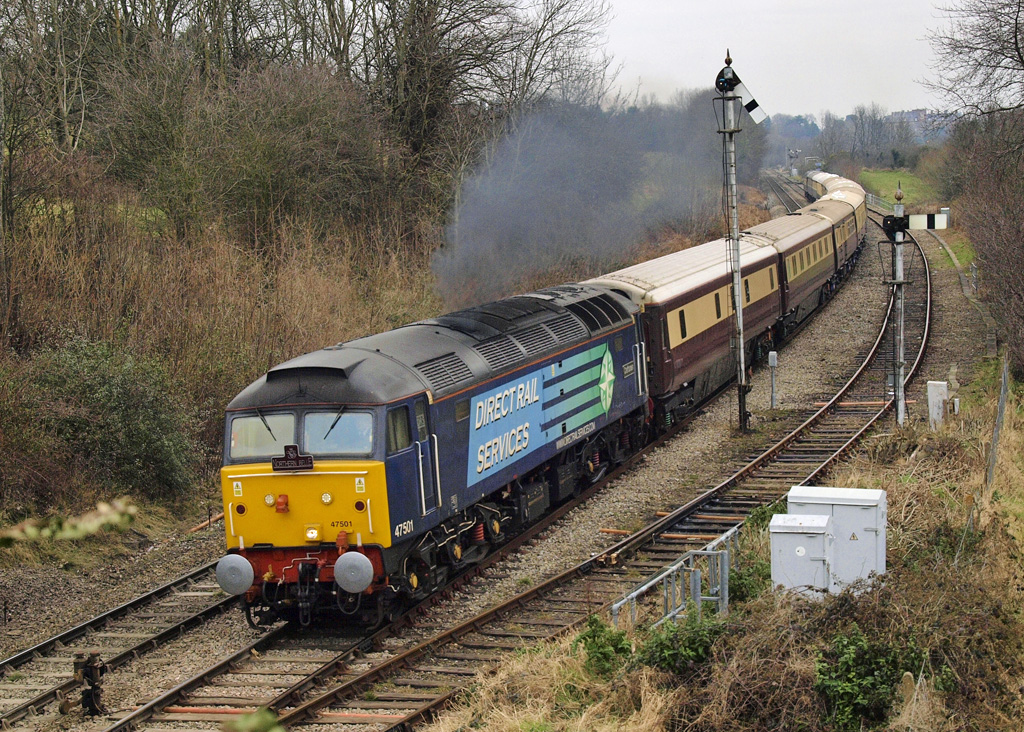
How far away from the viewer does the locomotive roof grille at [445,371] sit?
11844mm

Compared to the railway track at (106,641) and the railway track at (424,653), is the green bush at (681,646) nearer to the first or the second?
the railway track at (424,653)

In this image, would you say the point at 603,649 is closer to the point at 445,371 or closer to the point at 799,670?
the point at 799,670

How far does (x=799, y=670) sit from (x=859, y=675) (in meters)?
0.45

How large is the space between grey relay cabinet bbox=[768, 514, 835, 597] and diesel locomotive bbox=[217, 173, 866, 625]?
12.1 ft

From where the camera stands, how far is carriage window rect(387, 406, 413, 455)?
1086cm

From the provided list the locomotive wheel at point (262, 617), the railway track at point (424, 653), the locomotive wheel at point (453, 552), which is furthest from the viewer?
the locomotive wheel at point (453, 552)

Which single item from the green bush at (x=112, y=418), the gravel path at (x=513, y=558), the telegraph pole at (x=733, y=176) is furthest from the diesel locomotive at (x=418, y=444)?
the green bush at (x=112, y=418)

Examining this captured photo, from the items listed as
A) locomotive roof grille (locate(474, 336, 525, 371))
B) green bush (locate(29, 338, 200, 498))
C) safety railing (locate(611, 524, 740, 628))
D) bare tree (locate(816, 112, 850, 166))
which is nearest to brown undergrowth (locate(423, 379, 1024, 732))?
safety railing (locate(611, 524, 740, 628))

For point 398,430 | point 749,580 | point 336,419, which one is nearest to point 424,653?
point 398,430

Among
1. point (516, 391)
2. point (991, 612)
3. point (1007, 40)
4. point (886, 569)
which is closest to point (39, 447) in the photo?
point (516, 391)

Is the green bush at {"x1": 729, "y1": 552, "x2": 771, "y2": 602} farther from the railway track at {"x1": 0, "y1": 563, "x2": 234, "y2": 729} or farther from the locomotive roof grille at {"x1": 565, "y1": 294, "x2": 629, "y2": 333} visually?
the locomotive roof grille at {"x1": 565, "y1": 294, "x2": 629, "y2": 333}

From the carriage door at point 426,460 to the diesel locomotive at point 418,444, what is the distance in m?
0.02

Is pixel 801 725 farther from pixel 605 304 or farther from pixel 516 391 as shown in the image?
pixel 605 304

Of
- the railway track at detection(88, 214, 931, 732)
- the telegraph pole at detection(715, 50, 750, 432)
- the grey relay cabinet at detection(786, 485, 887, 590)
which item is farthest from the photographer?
the telegraph pole at detection(715, 50, 750, 432)
